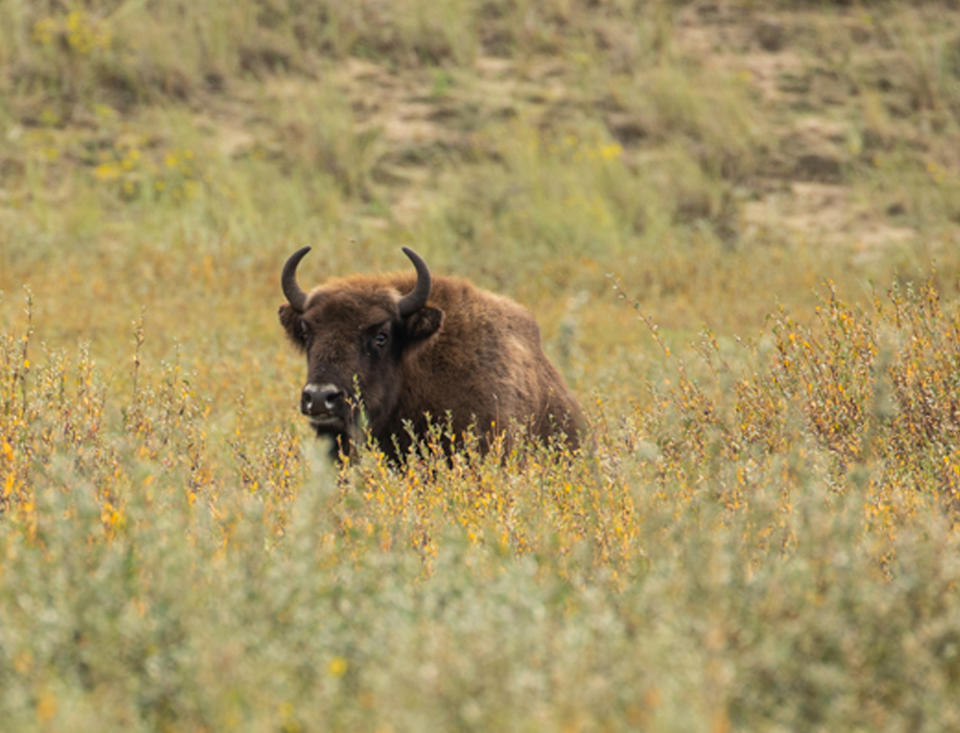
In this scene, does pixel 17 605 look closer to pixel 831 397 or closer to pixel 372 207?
pixel 831 397

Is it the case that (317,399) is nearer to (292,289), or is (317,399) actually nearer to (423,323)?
(423,323)

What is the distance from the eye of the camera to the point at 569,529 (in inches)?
194

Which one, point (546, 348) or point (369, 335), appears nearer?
point (369, 335)

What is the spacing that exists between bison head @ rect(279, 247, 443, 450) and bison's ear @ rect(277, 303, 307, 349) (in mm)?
131

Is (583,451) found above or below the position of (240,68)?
above

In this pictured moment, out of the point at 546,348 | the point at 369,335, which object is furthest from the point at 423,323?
the point at 546,348

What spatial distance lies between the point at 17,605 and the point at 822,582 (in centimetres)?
244

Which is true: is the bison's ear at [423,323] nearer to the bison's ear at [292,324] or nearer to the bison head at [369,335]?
the bison head at [369,335]

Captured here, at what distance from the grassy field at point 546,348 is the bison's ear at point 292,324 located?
553 millimetres

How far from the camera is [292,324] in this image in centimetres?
776

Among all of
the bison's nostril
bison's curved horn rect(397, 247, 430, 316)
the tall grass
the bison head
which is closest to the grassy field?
the tall grass

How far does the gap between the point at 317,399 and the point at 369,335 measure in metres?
0.75

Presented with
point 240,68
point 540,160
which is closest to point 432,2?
point 240,68

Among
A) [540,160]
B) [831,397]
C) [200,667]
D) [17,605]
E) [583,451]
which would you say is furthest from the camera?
[540,160]
